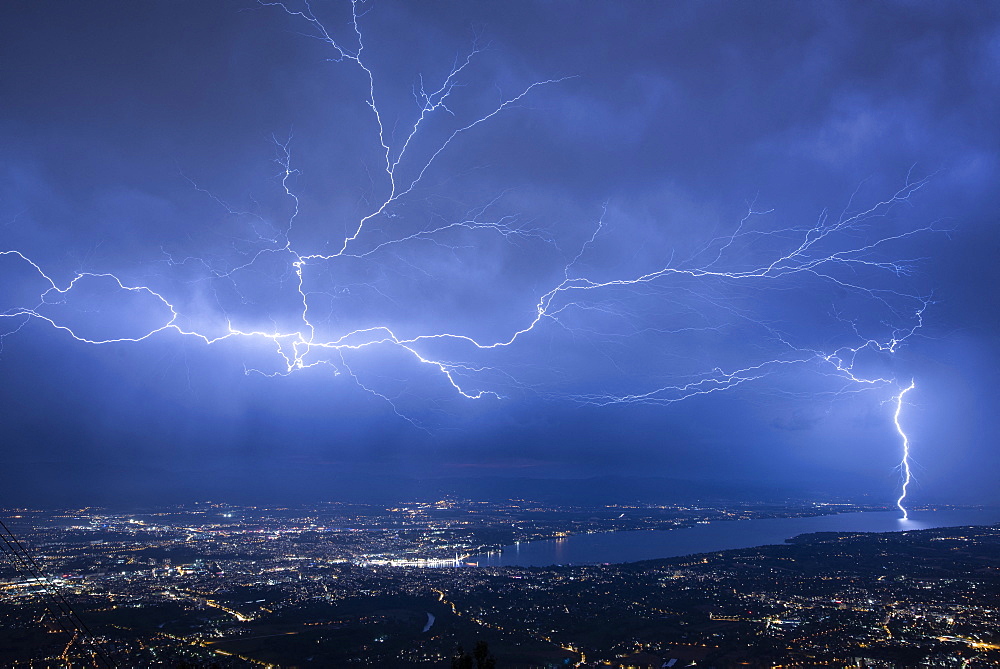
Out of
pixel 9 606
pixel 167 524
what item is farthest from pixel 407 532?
pixel 9 606

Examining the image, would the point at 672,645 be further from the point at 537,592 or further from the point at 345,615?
the point at 345,615

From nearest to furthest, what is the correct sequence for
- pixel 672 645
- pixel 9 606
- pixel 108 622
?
pixel 672 645
pixel 108 622
pixel 9 606

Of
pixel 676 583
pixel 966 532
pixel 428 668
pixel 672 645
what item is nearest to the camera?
pixel 428 668

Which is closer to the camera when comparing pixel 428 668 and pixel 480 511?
pixel 428 668

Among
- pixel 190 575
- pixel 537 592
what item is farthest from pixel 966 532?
pixel 190 575

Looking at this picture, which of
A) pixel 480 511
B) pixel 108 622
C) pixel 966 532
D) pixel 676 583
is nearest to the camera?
pixel 108 622

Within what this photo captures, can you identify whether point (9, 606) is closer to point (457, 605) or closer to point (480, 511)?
point (457, 605)
